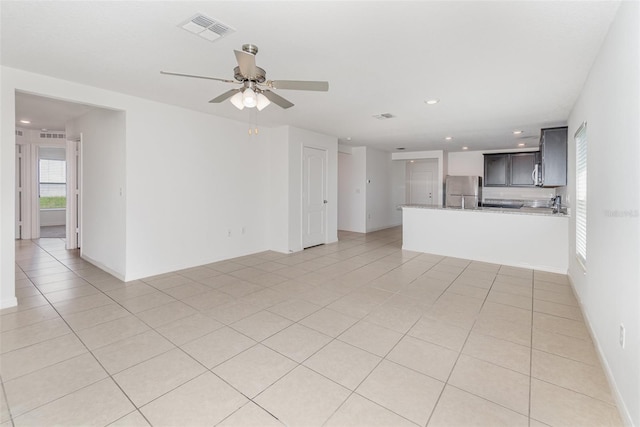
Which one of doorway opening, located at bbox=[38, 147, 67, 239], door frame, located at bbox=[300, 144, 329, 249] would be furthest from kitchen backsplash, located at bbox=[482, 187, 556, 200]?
doorway opening, located at bbox=[38, 147, 67, 239]

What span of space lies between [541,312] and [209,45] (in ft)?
13.4

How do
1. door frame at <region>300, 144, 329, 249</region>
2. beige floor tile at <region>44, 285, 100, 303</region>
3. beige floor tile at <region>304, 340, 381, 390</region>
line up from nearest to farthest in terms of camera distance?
1. beige floor tile at <region>304, 340, 381, 390</region>
2. beige floor tile at <region>44, 285, 100, 303</region>
3. door frame at <region>300, 144, 329, 249</region>

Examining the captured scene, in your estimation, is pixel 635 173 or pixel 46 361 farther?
pixel 46 361

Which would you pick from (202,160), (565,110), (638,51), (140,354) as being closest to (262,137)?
(202,160)

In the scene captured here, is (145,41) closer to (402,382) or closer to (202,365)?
(202,365)

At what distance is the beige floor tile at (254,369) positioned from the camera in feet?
6.63

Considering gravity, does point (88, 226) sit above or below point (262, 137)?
below

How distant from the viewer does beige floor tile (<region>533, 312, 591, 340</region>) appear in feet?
8.96

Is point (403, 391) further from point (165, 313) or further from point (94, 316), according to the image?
point (94, 316)

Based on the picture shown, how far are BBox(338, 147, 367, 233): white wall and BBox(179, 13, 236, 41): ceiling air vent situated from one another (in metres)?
6.23

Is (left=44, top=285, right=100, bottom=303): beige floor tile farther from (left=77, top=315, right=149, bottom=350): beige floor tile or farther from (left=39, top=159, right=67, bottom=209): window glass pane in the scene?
(left=39, top=159, right=67, bottom=209): window glass pane

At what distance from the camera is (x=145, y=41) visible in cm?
250

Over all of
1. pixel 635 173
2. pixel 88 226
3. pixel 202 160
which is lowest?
pixel 88 226

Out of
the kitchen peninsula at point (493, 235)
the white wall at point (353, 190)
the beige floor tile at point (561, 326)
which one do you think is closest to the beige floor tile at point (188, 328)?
the beige floor tile at point (561, 326)
